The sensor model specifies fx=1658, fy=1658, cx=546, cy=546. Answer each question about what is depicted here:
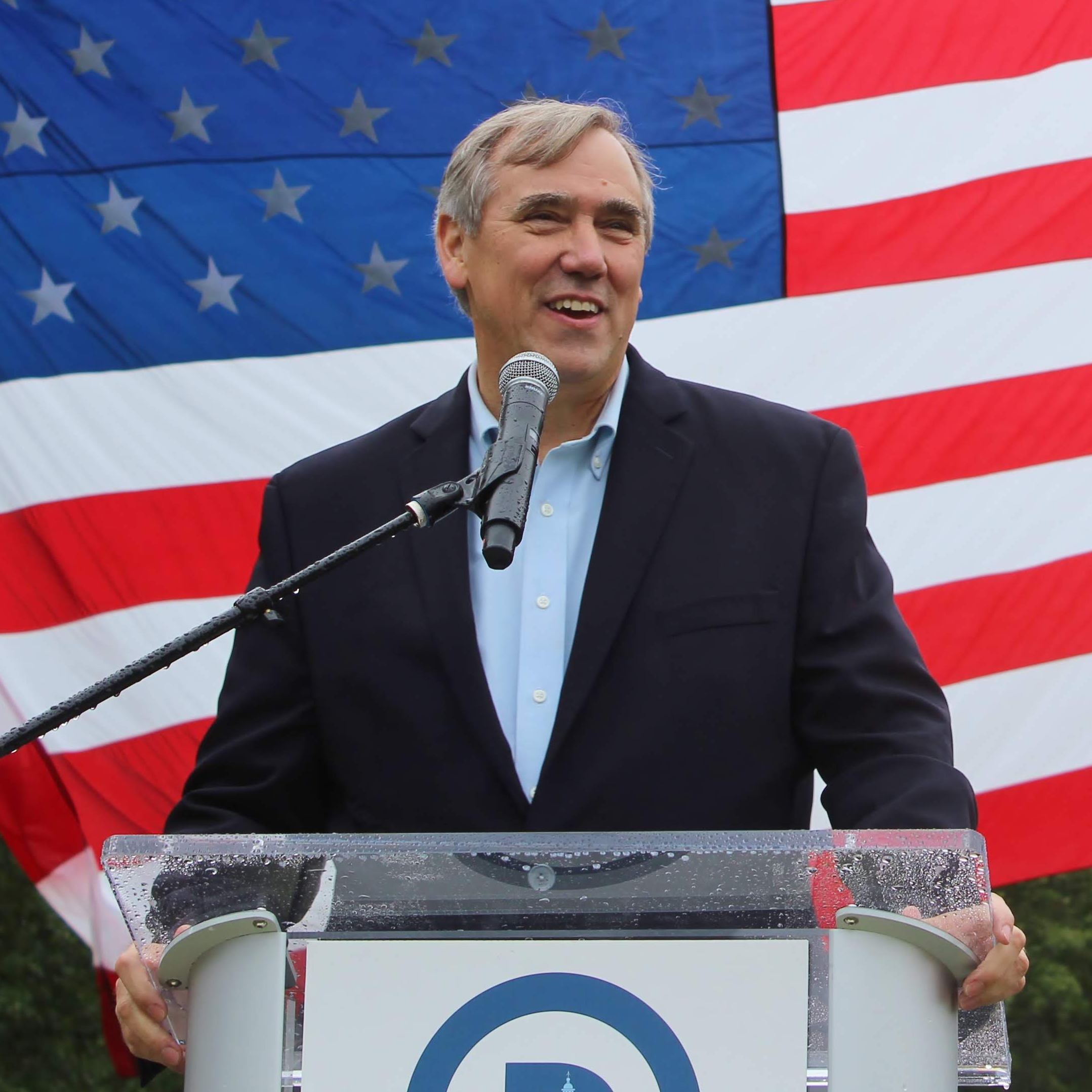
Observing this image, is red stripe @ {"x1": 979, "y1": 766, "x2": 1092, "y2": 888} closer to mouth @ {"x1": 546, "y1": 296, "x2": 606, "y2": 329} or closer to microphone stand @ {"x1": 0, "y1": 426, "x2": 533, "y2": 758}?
mouth @ {"x1": 546, "y1": 296, "x2": 606, "y2": 329}

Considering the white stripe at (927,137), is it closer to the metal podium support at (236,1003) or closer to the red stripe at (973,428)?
the red stripe at (973,428)

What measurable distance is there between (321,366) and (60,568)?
2.85 ft

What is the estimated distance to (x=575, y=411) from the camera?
2.63m

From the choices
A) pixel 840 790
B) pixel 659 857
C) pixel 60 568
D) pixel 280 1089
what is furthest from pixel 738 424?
pixel 60 568

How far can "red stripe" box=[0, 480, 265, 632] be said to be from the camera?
14.1 ft

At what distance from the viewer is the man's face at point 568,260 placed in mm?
2549

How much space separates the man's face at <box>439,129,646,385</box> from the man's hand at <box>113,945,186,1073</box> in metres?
1.15

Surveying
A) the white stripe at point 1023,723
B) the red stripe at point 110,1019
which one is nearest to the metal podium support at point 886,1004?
the white stripe at point 1023,723

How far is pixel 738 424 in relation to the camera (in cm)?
257

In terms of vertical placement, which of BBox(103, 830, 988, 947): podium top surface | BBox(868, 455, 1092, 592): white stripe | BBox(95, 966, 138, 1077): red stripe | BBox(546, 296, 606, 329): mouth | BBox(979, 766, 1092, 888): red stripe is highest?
BBox(868, 455, 1092, 592): white stripe

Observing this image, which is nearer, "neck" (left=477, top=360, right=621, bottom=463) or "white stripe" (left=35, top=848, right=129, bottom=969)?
"neck" (left=477, top=360, right=621, bottom=463)

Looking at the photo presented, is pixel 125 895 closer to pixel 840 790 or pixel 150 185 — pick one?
pixel 840 790

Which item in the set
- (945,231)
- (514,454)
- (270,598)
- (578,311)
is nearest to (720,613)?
(578,311)

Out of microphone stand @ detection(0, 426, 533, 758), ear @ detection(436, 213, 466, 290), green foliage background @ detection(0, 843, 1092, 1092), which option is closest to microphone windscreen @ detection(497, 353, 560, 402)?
microphone stand @ detection(0, 426, 533, 758)
